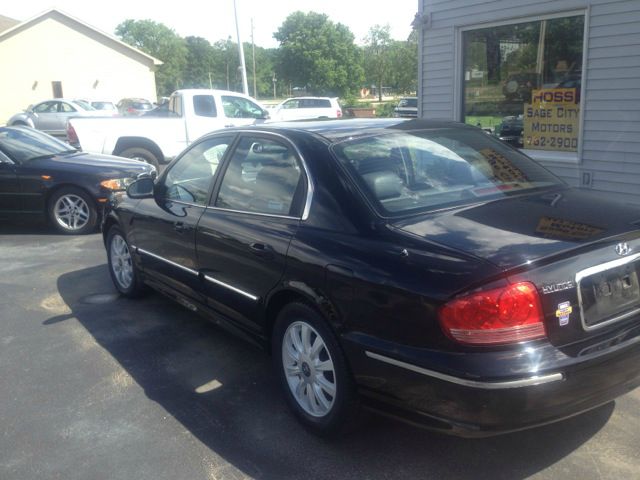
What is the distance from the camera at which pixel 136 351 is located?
4.51 meters

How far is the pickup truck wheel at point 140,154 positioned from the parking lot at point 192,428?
24.4ft

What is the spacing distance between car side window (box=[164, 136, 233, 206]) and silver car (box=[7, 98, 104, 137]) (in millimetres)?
21313

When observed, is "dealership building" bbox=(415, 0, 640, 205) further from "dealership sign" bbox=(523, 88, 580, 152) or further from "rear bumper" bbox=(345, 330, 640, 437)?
"rear bumper" bbox=(345, 330, 640, 437)

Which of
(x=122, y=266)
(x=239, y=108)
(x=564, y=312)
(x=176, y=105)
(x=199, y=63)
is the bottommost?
(x=122, y=266)

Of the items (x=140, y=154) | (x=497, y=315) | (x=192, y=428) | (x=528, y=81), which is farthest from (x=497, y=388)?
(x=140, y=154)

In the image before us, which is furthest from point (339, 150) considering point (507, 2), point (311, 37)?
point (311, 37)

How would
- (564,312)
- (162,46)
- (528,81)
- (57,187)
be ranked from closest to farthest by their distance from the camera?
(564,312), (528,81), (57,187), (162,46)

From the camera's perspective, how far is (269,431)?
3373 mm

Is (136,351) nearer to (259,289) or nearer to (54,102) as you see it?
(259,289)

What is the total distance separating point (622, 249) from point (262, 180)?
6.76ft

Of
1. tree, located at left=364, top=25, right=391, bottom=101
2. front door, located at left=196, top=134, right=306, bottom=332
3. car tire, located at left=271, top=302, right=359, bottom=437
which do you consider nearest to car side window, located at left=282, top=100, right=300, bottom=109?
front door, located at left=196, top=134, right=306, bottom=332

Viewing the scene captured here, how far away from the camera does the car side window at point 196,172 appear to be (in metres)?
4.30

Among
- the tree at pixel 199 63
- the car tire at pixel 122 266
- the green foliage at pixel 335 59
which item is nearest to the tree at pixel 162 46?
the tree at pixel 199 63

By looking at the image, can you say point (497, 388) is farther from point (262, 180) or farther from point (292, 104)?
point (292, 104)
